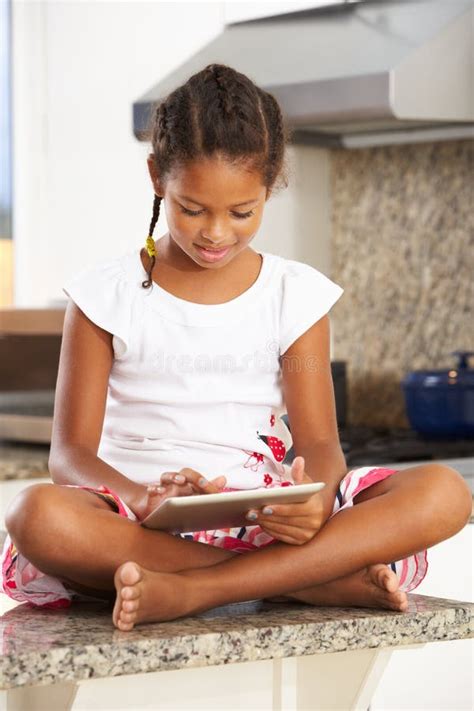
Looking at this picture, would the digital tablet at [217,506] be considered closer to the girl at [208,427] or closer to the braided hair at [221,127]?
the girl at [208,427]

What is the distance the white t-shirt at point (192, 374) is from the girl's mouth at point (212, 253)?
4.3 inches

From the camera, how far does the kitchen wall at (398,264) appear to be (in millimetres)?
3102

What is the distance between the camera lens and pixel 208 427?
5.23 ft

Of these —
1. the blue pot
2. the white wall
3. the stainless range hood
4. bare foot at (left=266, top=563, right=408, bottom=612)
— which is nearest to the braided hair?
bare foot at (left=266, top=563, right=408, bottom=612)

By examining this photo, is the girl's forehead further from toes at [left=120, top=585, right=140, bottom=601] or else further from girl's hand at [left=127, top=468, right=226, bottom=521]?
toes at [left=120, top=585, right=140, bottom=601]

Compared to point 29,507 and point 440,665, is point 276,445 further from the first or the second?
point 440,665

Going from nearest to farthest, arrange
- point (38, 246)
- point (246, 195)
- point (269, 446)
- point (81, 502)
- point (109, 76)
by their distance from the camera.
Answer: point (81, 502) < point (246, 195) < point (269, 446) < point (109, 76) < point (38, 246)

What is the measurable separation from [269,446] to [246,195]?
316 millimetres

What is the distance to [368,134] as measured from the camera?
10.4 ft

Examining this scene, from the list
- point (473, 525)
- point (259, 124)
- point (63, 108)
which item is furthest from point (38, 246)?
point (259, 124)

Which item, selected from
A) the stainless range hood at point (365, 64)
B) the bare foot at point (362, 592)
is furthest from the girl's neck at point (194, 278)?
the stainless range hood at point (365, 64)

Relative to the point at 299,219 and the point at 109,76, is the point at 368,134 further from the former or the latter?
the point at 109,76

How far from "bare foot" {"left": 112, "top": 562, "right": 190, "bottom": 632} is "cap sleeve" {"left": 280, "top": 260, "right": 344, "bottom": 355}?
1.23 ft

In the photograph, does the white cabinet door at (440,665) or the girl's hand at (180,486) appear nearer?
the girl's hand at (180,486)
